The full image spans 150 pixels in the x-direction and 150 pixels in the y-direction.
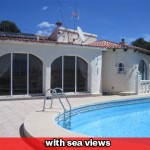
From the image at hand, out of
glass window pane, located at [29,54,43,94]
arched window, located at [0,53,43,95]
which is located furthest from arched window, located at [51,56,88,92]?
arched window, located at [0,53,43,95]

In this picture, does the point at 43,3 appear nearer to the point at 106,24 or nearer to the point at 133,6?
the point at 133,6

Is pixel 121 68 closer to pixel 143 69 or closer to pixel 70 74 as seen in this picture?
pixel 70 74

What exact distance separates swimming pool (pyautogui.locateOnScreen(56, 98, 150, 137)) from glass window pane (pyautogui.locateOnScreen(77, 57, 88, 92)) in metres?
3.65

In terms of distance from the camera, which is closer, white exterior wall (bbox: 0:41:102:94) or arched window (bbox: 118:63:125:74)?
white exterior wall (bbox: 0:41:102:94)

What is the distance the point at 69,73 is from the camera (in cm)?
2147

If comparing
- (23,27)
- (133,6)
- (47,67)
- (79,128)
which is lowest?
A: (79,128)

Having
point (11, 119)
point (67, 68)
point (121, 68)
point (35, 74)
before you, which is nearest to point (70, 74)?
point (67, 68)

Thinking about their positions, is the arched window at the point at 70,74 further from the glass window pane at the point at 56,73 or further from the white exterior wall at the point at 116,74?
the white exterior wall at the point at 116,74

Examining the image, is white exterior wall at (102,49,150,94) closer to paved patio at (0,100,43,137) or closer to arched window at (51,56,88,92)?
arched window at (51,56,88,92)

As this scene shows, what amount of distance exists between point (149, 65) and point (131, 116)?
1367 cm

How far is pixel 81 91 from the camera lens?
72.8ft

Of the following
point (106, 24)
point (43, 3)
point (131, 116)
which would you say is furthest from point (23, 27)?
point (131, 116)

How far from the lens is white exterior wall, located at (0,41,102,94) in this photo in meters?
18.8

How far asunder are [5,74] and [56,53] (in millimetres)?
4119
